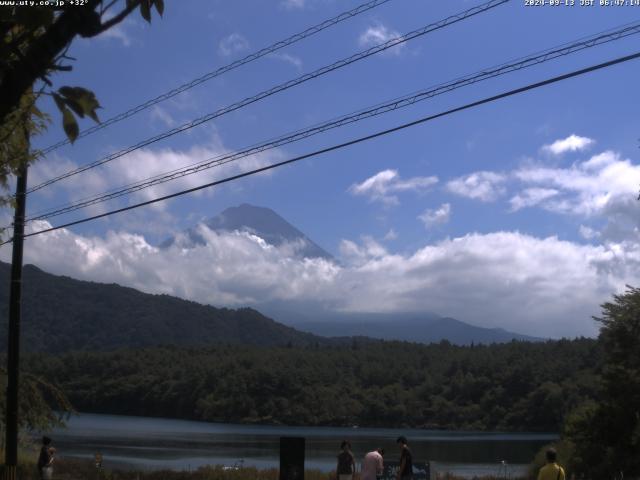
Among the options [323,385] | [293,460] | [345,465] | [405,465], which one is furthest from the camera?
[323,385]

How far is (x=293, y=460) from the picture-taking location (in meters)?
15.9

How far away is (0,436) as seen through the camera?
21328mm

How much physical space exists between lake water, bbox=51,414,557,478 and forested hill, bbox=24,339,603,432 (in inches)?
350

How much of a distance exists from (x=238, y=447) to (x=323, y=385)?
51408 millimetres

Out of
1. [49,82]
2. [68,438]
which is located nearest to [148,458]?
[68,438]

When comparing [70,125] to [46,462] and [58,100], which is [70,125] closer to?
[58,100]

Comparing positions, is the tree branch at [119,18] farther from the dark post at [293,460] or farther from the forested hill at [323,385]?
the forested hill at [323,385]

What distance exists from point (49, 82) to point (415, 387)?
112295 mm

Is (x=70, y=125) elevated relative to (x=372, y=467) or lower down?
elevated

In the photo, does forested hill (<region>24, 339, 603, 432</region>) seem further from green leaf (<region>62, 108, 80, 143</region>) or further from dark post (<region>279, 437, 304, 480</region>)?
green leaf (<region>62, 108, 80, 143</region>)

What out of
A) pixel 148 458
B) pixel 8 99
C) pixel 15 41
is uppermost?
pixel 15 41

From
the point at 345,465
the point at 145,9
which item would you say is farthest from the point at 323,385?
the point at 145,9

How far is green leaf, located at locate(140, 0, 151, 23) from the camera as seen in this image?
14.0 feet

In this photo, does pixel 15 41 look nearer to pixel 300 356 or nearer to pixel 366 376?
pixel 366 376
